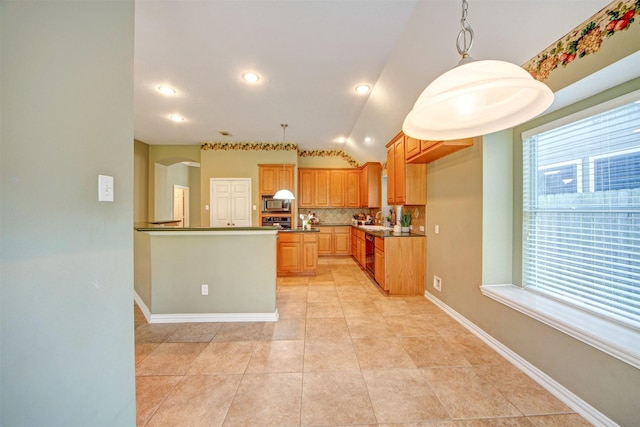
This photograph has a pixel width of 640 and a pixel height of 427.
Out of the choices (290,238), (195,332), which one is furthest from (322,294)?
(195,332)

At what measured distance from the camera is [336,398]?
167 centimetres

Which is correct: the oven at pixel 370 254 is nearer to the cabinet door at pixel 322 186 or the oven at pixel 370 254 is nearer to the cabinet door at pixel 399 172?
the cabinet door at pixel 399 172

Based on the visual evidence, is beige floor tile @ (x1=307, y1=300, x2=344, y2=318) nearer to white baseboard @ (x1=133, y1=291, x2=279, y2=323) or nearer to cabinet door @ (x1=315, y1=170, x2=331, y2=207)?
white baseboard @ (x1=133, y1=291, x2=279, y2=323)

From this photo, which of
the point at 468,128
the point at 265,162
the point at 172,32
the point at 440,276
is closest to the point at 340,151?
the point at 265,162

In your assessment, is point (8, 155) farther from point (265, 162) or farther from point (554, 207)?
point (265, 162)

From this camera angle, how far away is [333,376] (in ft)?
6.17

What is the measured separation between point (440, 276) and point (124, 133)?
355 centimetres

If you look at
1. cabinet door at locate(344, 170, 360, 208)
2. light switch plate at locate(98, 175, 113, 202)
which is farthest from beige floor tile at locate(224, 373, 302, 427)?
cabinet door at locate(344, 170, 360, 208)

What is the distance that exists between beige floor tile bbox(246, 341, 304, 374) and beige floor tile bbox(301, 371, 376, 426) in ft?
0.67

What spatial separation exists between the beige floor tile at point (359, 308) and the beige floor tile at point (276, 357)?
2.94 ft

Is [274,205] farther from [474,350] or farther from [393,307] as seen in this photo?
[474,350]

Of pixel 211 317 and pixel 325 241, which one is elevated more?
pixel 325 241

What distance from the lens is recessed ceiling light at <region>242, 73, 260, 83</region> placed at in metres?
2.86

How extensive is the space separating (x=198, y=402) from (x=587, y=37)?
353cm
